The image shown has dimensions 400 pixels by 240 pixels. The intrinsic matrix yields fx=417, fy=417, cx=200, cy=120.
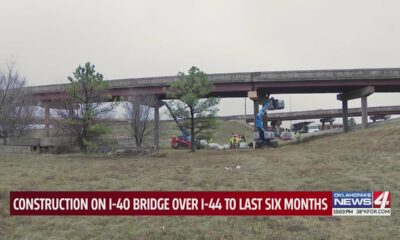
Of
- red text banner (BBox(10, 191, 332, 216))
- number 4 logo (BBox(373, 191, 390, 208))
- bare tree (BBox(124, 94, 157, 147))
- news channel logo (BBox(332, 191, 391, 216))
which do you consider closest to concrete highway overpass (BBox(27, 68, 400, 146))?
bare tree (BBox(124, 94, 157, 147))

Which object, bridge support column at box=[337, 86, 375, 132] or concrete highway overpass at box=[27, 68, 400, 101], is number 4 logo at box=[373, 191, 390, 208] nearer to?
concrete highway overpass at box=[27, 68, 400, 101]

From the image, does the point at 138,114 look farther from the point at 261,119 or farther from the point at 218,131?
the point at 218,131

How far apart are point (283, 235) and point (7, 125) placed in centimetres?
4867

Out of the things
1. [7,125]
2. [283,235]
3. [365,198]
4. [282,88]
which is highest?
[282,88]

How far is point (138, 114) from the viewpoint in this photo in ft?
172

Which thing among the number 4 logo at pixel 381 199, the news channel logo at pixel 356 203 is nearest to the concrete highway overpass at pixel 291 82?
the number 4 logo at pixel 381 199

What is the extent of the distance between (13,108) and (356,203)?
48.9 meters

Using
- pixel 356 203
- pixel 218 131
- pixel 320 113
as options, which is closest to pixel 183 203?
pixel 356 203

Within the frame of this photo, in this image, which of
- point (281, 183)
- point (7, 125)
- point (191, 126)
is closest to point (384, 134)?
point (191, 126)

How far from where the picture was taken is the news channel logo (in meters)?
7.72

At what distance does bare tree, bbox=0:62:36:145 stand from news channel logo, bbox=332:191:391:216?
47.1 m

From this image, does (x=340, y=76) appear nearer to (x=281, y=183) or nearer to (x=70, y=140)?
(x=70, y=140)

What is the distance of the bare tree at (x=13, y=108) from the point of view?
48812 mm

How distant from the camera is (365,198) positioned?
7793 millimetres
